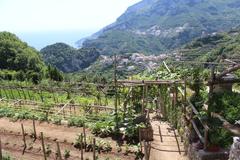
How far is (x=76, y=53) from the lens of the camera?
12138 centimetres

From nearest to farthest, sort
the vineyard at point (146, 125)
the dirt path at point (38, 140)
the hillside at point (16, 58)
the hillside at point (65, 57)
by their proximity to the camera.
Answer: the vineyard at point (146, 125) < the dirt path at point (38, 140) < the hillside at point (16, 58) < the hillside at point (65, 57)

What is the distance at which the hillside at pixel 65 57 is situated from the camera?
11456 centimetres

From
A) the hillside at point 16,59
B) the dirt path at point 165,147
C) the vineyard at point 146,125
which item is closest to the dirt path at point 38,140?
the vineyard at point 146,125

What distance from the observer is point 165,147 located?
44.6 feet

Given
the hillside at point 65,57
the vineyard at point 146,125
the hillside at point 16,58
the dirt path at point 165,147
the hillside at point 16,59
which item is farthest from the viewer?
the hillside at point 65,57

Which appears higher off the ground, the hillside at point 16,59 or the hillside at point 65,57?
the hillside at point 16,59

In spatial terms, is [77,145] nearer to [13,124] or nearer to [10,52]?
[13,124]

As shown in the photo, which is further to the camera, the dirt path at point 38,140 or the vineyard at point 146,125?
the dirt path at point 38,140

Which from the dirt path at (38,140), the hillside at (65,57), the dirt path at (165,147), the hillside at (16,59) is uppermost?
the dirt path at (165,147)

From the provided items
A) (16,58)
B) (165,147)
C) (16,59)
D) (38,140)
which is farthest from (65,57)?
(165,147)

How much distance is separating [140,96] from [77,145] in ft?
12.4

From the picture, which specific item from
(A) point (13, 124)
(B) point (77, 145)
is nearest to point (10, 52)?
(A) point (13, 124)

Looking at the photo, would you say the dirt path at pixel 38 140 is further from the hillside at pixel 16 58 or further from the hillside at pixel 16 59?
the hillside at pixel 16 58

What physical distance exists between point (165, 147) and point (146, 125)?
1.19 m
